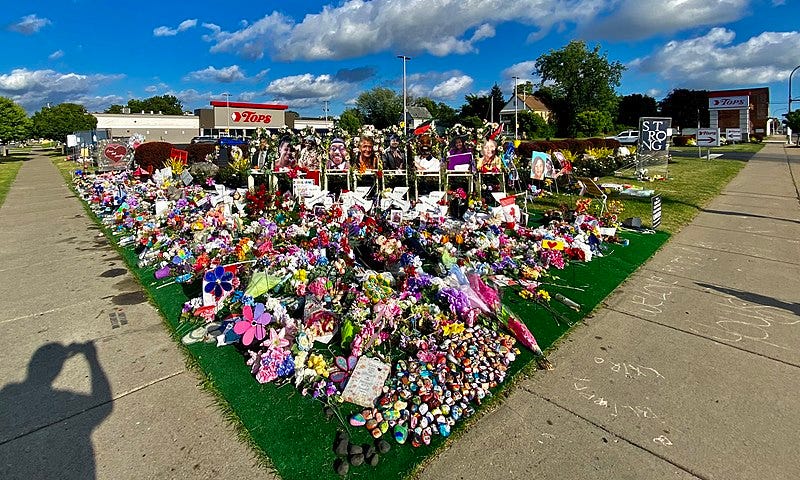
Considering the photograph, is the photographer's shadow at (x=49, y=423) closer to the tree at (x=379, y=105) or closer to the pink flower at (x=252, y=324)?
the pink flower at (x=252, y=324)

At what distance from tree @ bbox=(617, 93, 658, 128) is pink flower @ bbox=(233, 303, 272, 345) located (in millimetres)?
82177

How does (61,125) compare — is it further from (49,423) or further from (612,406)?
(612,406)

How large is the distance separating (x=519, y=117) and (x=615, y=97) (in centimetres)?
1768

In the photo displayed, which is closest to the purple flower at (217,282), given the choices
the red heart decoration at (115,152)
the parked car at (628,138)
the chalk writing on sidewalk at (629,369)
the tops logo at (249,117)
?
the chalk writing on sidewalk at (629,369)

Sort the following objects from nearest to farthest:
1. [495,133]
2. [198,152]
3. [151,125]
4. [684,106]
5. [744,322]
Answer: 1. [744,322]
2. [495,133]
3. [198,152]
4. [151,125]
5. [684,106]

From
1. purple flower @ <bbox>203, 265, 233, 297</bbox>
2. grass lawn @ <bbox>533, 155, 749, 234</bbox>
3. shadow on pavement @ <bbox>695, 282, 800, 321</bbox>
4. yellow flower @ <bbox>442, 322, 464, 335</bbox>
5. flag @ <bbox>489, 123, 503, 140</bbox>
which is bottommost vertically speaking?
shadow on pavement @ <bbox>695, 282, 800, 321</bbox>

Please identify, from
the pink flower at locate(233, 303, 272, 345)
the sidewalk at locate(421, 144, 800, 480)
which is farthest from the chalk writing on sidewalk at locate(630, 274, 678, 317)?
the pink flower at locate(233, 303, 272, 345)

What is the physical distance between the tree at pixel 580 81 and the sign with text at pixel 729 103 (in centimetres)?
1177

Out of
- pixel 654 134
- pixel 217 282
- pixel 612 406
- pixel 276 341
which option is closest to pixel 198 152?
pixel 654 134

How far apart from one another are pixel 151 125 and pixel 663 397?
223 feet

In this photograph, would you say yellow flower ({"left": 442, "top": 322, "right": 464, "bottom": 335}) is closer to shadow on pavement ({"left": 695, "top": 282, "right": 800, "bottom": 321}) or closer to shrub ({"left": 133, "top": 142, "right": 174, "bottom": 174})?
shadow on pavement ({"left": 695, "top": 282, "right": 800, "bottom": 321})

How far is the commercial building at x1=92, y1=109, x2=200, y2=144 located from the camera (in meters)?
57.9

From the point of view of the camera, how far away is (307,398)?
3.29 m

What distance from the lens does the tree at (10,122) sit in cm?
3788
